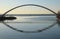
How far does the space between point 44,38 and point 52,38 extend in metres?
0.55

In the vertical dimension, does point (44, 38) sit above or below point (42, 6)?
below

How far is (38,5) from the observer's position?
4628 cm

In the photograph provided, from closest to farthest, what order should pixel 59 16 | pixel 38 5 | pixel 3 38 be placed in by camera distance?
pixel 3 38 < pixel 38 5 < pixel 59 16

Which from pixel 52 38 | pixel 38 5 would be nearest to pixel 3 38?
pixel 52 38

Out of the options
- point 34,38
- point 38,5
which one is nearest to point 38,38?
point 34,38

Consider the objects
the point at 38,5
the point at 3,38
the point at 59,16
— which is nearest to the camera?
the point at 3,38

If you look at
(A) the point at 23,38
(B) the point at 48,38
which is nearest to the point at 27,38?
(A) the point at 23,38

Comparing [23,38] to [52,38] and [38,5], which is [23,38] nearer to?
[52,38]

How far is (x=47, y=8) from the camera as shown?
4694 cm

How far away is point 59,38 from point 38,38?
144cm

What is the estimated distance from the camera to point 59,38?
743 inches

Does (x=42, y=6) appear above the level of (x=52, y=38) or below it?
above

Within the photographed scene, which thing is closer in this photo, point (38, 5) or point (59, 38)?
point (59, 38)

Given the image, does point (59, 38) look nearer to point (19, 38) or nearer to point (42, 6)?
point (19, 38)
